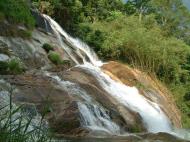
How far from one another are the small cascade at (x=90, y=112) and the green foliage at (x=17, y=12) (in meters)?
7.13

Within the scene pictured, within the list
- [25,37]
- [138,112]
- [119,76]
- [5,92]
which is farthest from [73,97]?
[119,76]

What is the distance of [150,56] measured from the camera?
35.2 meters

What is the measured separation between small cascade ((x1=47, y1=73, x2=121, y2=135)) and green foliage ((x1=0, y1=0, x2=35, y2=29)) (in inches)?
281

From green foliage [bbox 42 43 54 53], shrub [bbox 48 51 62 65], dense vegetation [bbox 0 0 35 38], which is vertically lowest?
shrub [bbox 48 51 62 65]

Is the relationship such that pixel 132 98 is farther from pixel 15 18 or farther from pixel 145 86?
pixel 15 18

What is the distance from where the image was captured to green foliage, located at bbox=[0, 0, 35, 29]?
2547 cm

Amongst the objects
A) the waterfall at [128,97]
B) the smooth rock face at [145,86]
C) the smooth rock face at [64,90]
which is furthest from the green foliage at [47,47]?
the smooth rock face at [145,86]

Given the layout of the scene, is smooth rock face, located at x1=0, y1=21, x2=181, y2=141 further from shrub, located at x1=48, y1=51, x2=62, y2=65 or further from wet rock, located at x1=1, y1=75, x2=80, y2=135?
shrub, located at x1=48, y1=51, x2=62, y2=65

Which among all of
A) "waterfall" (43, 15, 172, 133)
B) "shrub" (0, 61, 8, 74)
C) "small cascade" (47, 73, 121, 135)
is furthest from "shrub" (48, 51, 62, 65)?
"small cascade" (47, 73, 121, 135)

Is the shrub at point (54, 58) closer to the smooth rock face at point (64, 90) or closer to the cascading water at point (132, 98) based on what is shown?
the smooth rock face at point (64, 90)

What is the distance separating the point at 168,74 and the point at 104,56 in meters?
4.90

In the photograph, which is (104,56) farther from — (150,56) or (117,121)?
(117,121)

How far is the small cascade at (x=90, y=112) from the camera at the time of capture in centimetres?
1656

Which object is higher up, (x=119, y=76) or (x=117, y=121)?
(x=119, y=76)
